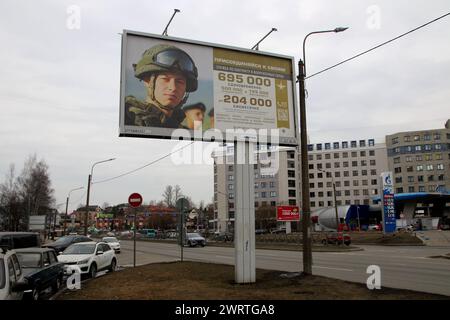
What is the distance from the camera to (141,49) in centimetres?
1380

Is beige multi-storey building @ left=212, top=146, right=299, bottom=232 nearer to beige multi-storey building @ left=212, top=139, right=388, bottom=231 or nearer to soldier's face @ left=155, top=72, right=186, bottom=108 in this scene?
beige multi-storey building @ left=212, top=139, right=388, bottom=231

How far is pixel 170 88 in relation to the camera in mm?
14031

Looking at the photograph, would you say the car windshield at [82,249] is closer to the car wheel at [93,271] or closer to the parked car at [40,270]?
the car wheel at [93,271]

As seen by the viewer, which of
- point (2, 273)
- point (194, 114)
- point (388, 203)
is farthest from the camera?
point (388, 203)

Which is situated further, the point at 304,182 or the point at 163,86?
the point at 304,182

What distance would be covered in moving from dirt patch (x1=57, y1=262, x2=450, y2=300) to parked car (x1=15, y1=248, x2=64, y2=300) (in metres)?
0.56

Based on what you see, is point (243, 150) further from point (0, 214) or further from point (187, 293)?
point (0, 214)

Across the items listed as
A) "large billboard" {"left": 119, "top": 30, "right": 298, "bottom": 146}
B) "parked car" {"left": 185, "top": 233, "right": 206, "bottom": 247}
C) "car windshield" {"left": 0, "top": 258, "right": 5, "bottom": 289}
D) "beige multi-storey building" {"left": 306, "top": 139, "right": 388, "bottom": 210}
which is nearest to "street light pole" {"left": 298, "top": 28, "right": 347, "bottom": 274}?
"large billboard" {"left": 119, "top": 30, "right": 298, "bottom": 146}

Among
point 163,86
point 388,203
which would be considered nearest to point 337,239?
point 388,203

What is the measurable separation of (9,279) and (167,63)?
8161 millimetres

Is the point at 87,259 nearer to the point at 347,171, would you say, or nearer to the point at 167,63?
the point at 167,63

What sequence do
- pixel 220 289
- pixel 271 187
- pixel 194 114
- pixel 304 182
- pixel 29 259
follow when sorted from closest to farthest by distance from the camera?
pixel 220 289
pixel 29 259
pixel 194 114
pixel 304 182
pixel 271 187

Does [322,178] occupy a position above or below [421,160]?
below

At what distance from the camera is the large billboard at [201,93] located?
13570mm
